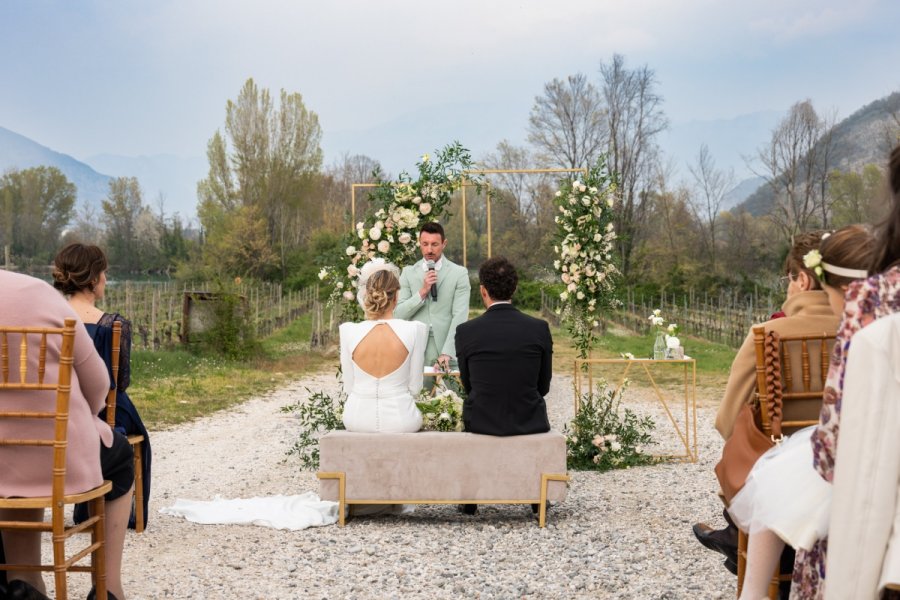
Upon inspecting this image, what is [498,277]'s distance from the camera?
19.2ft

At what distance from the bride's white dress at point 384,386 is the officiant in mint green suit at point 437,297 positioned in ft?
6.63

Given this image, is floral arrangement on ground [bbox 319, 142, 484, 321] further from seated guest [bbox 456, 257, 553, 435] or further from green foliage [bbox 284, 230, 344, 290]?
green foliage [bbox 284, 230, 344, 290]

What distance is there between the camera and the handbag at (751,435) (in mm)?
3654

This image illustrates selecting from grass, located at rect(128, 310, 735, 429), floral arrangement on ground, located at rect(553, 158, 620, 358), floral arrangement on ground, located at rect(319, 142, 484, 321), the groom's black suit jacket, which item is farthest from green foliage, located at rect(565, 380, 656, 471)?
grass, located at rect(128, 310, 735, 429)

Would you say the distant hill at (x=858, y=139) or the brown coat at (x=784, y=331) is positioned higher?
the distant hill at (x=858, y=139)

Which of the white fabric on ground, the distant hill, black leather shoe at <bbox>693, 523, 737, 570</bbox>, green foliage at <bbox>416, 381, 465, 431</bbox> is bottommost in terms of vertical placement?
the white fabric on ground

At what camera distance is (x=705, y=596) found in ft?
14.7

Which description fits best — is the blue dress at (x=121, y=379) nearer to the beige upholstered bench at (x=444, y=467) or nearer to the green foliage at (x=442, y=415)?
the beige upholstered bench at (x=444, y=467)

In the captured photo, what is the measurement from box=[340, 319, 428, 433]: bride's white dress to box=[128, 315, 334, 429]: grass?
5.35 meters

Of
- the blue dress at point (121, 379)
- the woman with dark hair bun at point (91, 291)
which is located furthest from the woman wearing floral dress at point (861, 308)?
the blue dress at point (121, 379)

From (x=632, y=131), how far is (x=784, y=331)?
121 feet

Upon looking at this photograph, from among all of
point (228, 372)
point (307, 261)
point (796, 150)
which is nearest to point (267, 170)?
point (307, 261)

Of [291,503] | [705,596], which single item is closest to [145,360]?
[291,503]

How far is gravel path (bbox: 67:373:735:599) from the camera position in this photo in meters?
4.68
